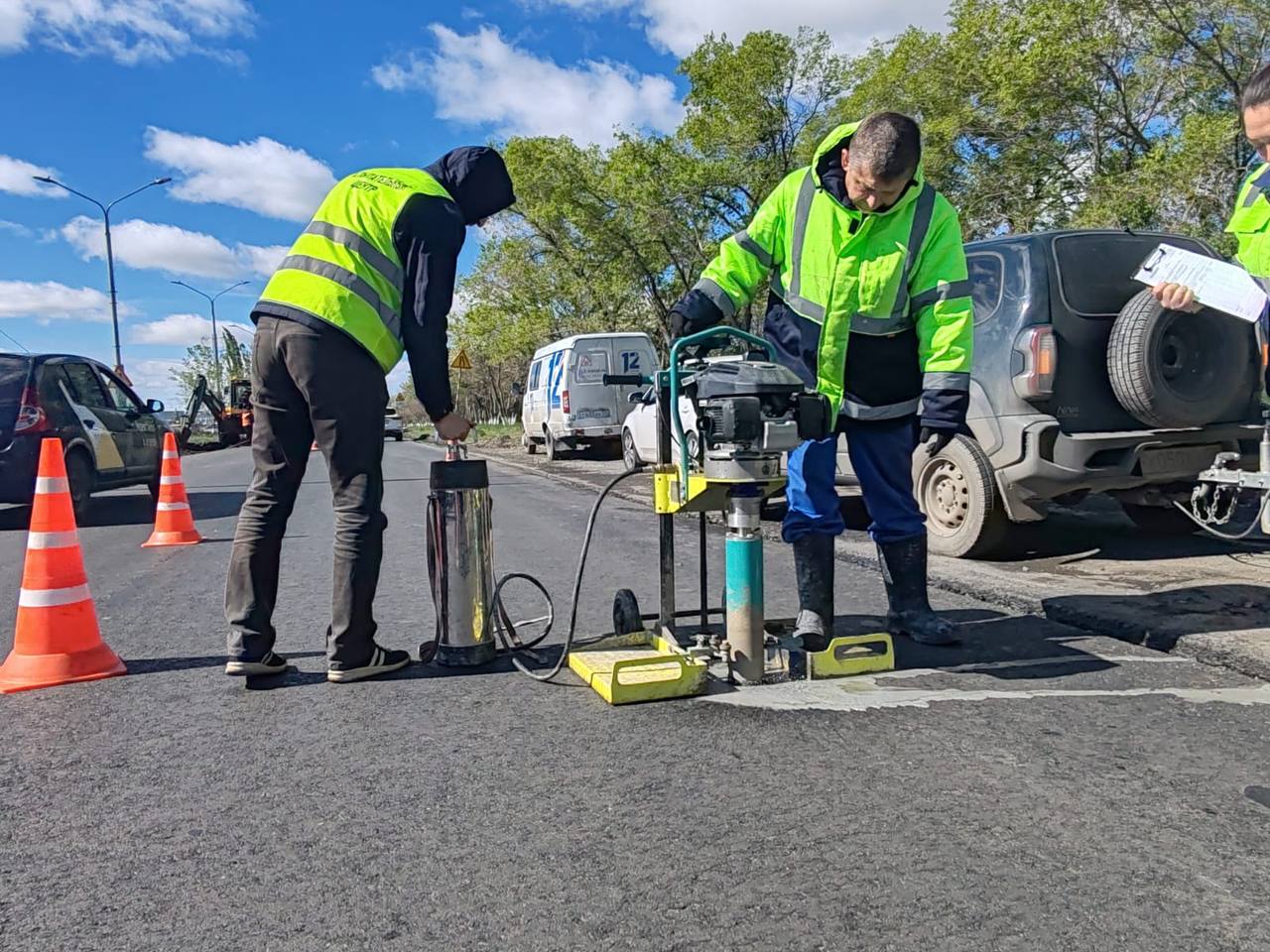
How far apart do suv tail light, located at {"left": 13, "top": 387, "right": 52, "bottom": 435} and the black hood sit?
7384 mm

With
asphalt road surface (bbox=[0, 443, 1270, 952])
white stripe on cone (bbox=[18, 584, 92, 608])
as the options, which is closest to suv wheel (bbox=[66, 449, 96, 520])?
white stripe on cone (bbox=[18, 584, 92, 608])

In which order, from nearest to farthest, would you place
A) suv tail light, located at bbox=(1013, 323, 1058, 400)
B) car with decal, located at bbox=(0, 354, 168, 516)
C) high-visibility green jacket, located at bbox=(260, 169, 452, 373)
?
high-visibility green jacket, located at bbox=(260, 169, 452, 373) → suv tail light, located at bbox=(1013, 323, 1058, 400) → car with decal, located at bbox=(0, 354, 168, 516)

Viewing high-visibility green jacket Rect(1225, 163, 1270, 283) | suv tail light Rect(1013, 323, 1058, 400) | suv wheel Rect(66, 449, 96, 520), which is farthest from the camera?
suv wheel Rect(66, 449, 96, 520)

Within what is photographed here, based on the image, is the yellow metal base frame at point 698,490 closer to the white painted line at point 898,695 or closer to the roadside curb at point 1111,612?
the white painted line at point 898,695

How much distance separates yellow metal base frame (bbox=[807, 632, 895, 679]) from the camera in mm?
3506

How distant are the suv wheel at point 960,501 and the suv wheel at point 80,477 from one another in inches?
320

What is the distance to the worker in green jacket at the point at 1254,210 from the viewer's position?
380 centimetres

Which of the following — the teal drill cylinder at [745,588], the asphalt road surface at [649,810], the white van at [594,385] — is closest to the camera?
the asphalt road surface at [649,810]

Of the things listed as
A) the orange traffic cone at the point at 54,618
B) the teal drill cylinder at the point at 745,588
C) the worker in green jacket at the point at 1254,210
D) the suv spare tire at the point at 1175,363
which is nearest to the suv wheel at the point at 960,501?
the suv spare tire at the point at 1175,363

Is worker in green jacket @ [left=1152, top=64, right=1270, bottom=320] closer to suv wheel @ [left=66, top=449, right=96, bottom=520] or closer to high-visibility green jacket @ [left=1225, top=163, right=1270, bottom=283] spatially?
high-visibility green jacket @ [left=1225, top=163, right=1270, bottom=283]

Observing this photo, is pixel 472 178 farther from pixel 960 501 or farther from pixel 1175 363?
pixel 1175 363

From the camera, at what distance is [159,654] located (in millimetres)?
4141

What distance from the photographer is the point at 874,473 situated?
4020 mm

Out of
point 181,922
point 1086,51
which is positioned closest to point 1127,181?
point 1086,51
